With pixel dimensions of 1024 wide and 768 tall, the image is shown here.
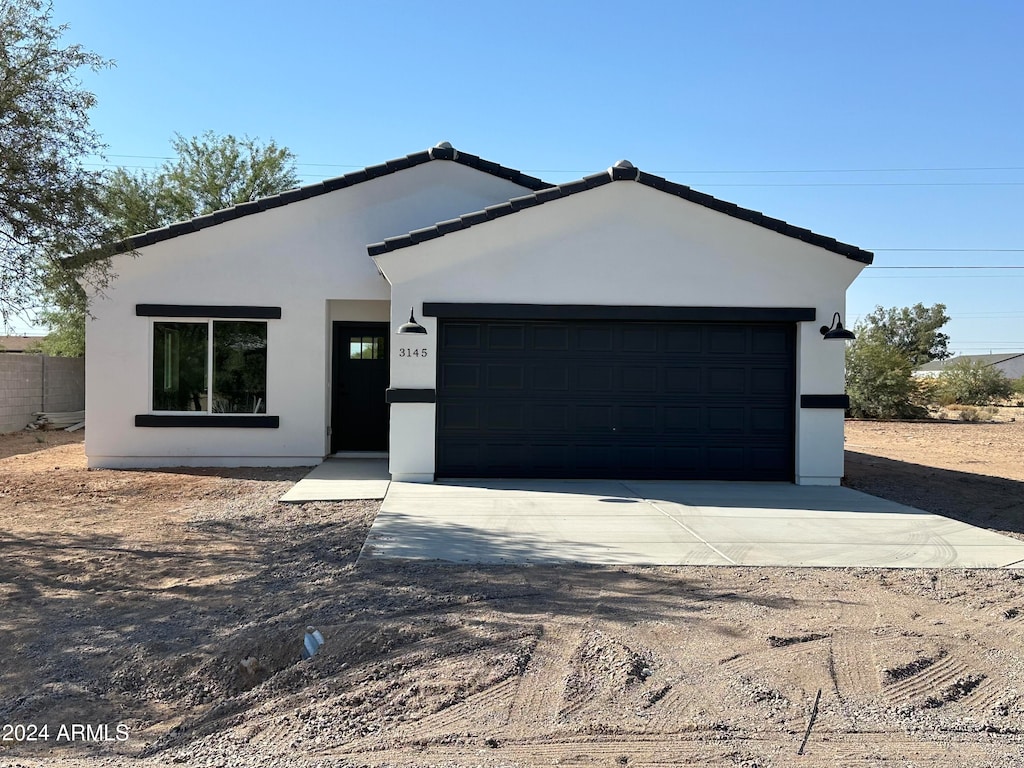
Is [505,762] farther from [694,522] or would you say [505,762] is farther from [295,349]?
[295,349]

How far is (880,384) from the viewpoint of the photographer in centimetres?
3222

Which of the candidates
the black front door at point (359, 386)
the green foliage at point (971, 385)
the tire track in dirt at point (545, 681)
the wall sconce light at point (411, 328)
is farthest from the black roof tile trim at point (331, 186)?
the green foliage at point (971, 385)

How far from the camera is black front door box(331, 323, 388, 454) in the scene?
1454 cm

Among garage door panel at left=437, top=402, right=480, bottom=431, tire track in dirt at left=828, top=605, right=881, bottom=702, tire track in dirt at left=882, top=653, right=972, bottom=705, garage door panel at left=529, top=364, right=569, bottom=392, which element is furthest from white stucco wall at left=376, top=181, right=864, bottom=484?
tire track in dirt at left=882, top=653, right=972, bottom=705

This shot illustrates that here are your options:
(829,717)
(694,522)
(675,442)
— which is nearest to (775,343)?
(675,442)

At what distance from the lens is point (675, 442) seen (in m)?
11.8

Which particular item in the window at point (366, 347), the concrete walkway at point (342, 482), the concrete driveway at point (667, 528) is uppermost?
the window at point (366, 347)

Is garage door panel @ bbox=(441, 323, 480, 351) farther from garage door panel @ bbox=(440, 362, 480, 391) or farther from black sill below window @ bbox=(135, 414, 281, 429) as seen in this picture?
black sill below window @ bbox=(135, 414, 281, 429)

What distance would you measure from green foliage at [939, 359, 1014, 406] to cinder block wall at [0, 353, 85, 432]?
38.9m

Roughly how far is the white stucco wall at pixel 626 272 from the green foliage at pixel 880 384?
22880mm

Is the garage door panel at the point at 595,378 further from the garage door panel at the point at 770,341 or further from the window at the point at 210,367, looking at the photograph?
the window at the point at 210,367

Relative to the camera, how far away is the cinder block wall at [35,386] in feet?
62.8

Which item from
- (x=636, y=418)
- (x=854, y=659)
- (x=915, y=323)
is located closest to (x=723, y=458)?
(x=636, y=418)

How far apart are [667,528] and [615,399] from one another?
344 centimetres
